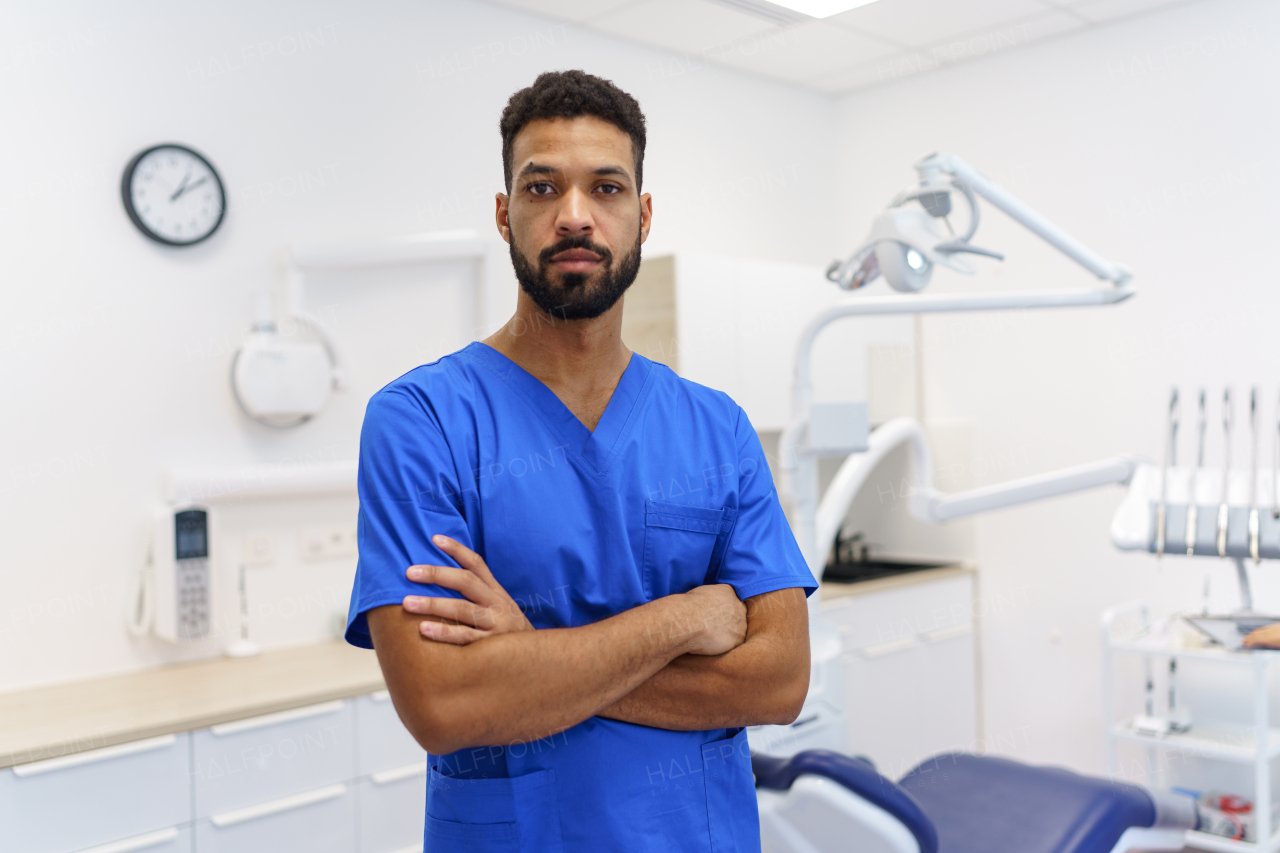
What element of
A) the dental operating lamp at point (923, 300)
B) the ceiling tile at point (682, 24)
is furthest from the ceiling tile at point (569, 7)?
the dental operating lamp at point (923, 300)

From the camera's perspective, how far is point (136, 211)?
8.12ft

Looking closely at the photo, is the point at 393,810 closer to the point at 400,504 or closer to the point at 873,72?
the point at 400,504

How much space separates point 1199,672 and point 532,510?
2.95 metres

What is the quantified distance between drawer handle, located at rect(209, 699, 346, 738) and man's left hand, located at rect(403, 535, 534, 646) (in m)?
1.24

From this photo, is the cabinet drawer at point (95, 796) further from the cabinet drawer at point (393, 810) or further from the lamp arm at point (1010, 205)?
the lamp arm at point (1010, 205)

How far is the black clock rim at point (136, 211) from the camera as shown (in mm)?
2461

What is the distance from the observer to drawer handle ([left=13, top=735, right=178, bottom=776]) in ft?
6.06

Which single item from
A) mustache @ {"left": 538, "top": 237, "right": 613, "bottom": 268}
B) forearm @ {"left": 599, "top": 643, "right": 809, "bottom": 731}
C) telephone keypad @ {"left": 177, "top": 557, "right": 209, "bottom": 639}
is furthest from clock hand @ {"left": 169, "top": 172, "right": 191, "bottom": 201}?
forearm @ {"left": 599, "top": 643, "right": 809, "bottom": 731}

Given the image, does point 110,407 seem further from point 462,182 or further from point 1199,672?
point 1199,672

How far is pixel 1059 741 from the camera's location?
3676 millimetres

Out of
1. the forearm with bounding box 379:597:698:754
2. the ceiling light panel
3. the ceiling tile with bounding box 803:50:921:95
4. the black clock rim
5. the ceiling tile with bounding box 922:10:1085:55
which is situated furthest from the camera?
the ceiling tile with bounding box 803:50:921:95

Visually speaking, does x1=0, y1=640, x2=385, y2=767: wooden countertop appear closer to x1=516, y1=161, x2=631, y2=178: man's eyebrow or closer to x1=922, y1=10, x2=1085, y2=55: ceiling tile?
x1=516, y1=161, x2=631, y2=178: man's eyebrow

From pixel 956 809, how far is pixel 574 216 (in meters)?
1.66

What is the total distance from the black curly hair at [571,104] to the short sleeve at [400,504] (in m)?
0.31
